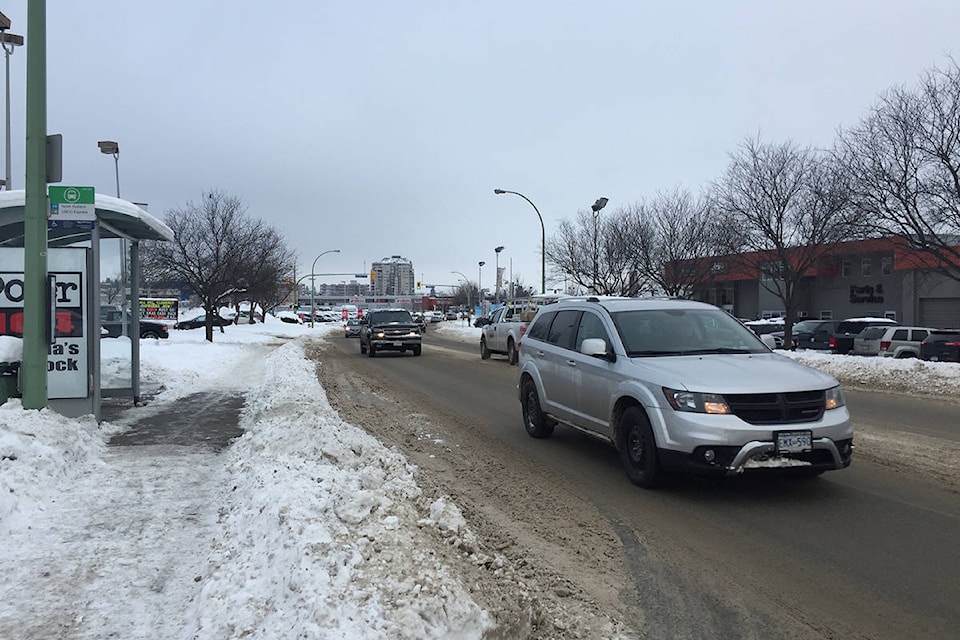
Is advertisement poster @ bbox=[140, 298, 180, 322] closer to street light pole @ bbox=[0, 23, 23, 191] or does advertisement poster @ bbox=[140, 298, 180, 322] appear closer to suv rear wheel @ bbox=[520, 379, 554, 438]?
street light pole @ bbox=[0, 23, 23, 191]

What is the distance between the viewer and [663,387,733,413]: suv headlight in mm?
5828

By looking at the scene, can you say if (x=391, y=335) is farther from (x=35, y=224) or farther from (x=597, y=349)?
(x=597, y=349)

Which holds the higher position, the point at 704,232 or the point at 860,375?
the point at 704,232

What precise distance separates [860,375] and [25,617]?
17.8 meters

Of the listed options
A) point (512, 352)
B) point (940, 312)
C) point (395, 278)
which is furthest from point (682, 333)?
point (395, 278)

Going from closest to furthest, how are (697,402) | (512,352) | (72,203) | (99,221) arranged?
(697,402)
(72,203)
(99,221)
(512,352)

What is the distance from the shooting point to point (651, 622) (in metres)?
3.85

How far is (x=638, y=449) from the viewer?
6.59 meters

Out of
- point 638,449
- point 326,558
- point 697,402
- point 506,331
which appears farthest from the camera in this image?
point 506,331

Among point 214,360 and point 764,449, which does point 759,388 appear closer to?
point 764,449

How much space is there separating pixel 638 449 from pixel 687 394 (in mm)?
895

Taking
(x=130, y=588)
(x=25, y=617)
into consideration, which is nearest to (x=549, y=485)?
(x=130, y=588)

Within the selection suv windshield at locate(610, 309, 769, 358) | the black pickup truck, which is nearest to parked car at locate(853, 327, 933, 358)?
the black pickup truck

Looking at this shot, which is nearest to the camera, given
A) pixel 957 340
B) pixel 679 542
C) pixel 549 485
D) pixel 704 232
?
pixel 679 542
